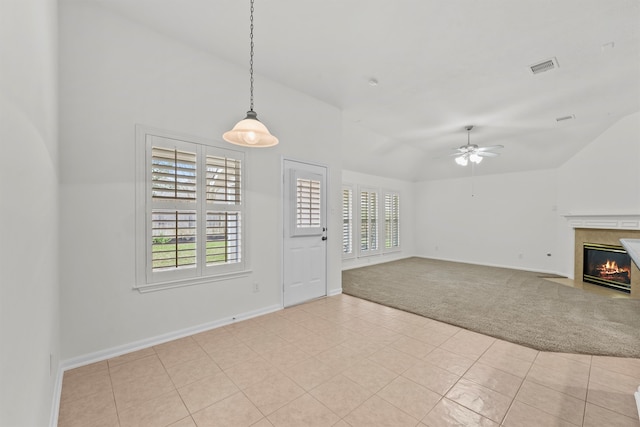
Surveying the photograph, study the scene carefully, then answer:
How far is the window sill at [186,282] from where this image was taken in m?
2.79

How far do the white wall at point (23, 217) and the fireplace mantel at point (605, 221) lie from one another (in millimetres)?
7620

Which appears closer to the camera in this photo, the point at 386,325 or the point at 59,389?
the point at 59,389

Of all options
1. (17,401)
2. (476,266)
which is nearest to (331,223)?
(17,401)

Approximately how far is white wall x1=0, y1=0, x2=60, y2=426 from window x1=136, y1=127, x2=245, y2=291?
1.16 m

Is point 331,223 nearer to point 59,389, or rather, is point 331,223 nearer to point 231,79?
point 231,79

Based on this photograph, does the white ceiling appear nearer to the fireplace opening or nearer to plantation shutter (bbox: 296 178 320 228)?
plantation shutter (bbox: 296 178 320 228)

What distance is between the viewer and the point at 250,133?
7.98 feet

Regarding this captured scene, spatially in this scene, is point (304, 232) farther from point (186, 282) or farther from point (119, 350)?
point (119, 350)

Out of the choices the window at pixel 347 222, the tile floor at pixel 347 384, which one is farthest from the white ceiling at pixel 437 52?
the tile floor at pixel 347 384

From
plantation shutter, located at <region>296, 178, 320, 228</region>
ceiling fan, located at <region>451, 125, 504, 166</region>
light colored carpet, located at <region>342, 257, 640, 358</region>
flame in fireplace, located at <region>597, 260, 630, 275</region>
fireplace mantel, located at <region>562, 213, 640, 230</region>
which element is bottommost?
light colored carpet, located at <region>342, 257, 640, 358</region>

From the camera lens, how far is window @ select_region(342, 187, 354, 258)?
6914 mm

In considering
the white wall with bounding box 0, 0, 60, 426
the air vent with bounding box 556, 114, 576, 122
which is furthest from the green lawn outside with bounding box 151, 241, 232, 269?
the air vent with bounding box 556, 114, 576, 122

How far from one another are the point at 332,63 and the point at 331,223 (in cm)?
236

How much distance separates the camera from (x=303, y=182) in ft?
13.7
